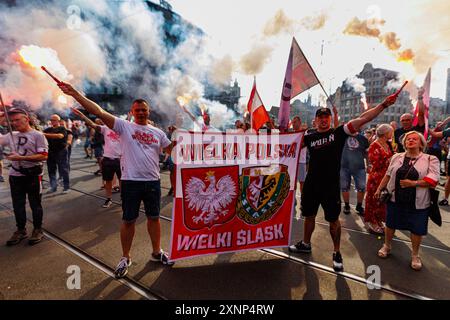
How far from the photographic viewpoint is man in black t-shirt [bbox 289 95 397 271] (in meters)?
3.12

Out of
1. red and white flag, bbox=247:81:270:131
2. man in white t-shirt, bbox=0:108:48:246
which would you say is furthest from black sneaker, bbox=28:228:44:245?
red and white flag, bbox=247:81:270:131

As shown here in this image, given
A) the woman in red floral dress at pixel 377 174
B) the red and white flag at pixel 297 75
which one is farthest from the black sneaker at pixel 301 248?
the red and white flag at pixel 297 75

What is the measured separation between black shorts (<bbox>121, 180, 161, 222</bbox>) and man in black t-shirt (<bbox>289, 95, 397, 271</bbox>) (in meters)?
1.97

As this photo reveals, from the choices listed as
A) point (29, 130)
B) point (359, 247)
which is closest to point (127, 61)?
point (29, 130)

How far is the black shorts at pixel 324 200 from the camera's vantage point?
10.4 ft

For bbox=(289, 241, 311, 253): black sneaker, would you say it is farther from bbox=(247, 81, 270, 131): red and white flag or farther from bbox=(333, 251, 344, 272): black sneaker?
bbox=(247, 81, 270, 131): red and white flag

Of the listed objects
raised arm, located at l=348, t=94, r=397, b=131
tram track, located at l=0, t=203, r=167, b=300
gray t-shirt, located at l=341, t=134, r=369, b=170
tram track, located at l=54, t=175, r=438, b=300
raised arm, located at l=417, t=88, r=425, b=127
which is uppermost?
raised arm, located at l=417, t=88, r=425, b=127

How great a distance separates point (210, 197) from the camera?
3.15m

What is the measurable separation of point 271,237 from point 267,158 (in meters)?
1.08

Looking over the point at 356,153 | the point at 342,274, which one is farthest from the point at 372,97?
the point at 342,274

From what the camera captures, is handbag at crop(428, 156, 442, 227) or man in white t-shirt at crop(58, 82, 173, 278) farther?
handbag at crop(428, 156, 442, 227)

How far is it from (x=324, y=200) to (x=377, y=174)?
1.82 meters

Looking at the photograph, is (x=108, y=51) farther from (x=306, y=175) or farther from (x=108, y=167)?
(x=306, y=175)
